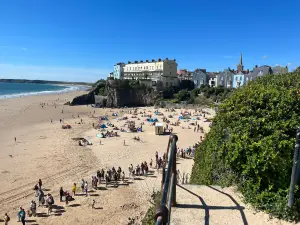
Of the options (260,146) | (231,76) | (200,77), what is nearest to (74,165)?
(260,146)

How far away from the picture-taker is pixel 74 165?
69.7ft

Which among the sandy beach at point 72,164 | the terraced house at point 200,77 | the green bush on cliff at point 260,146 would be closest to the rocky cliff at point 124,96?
the terraced house at point 200,77

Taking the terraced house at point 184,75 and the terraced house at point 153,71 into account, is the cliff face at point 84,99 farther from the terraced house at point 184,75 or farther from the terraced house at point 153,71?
the terraced house at point 184,75

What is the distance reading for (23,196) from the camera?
15.4 m

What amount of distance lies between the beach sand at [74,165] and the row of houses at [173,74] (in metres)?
32.2

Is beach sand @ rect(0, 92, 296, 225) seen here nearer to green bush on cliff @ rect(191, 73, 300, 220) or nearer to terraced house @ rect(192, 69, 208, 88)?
green bush on cliff @ rect(191, 73, 300, 220)

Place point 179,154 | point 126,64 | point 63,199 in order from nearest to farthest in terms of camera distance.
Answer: point 63,199 < point 179,154 < point 126,64

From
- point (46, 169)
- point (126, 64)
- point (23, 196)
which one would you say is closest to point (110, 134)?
point (46, 169)

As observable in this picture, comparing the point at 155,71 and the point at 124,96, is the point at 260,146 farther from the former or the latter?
the point at 155,71

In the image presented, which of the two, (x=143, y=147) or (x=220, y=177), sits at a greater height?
(x=220, y=177)

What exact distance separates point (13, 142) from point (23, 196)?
15334 millimetres

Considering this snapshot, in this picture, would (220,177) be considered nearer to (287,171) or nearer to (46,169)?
(287,171)

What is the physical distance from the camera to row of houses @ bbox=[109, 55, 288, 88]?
2653 inches

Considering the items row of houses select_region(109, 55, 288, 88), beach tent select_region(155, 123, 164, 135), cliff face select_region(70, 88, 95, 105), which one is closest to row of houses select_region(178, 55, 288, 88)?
row of houses select_region(109, 55, 288, 88)
